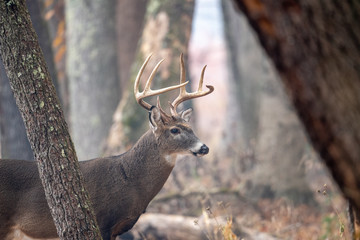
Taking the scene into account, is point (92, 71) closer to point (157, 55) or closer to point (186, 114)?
point (157, 55)

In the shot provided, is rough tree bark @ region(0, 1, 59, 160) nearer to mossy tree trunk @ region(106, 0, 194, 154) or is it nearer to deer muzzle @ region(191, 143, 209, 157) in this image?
mossy tree trunk @ region(106, 0, 194, 154)

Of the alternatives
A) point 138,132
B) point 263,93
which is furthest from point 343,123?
point 263,93

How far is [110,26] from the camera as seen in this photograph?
474 inches

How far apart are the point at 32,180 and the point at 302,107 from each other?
11.3 feet

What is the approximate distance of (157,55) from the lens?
977 centimetres

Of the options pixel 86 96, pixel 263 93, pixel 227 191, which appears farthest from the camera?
pixel 86 96

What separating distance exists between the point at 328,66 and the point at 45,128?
2.50m

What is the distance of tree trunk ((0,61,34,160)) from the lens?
24.0ft

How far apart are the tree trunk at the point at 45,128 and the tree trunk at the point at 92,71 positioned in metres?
7.53

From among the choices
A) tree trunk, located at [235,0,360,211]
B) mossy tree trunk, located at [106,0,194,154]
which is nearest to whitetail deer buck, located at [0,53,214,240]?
tree trunk, located at [235,0,360,211]

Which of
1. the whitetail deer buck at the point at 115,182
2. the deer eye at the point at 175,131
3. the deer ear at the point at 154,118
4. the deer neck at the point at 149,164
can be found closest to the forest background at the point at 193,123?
the deer neck at the point at 149,164

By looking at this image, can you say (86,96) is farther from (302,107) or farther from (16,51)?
(302,107)

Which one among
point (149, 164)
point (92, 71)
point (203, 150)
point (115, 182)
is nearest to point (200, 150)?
point (203, 150)

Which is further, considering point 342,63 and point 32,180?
point 32,180
